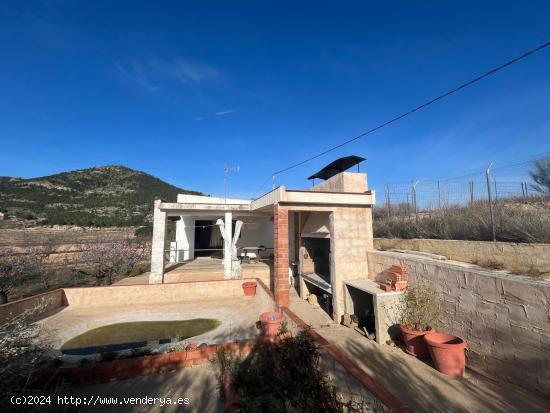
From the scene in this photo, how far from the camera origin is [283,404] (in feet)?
9.44

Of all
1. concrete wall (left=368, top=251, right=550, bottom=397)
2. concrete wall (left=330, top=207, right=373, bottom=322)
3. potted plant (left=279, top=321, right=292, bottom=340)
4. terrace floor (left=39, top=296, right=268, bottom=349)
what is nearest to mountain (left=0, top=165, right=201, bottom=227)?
terrace floor (left=39, top=296, right=268, bottom=349)

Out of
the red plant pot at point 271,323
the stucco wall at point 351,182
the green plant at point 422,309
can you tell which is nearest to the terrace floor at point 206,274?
the red plant pot at point 271,323

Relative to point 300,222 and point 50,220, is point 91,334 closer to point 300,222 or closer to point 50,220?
point 300,222

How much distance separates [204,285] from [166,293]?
1503mm

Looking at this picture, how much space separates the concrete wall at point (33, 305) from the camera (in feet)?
23.9

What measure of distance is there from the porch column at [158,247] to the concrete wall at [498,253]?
10403 millimetres

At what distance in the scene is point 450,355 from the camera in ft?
16.2

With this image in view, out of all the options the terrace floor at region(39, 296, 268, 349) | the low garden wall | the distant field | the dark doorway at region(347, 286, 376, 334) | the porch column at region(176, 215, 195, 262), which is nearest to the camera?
the terrace floor at region(39, 296, 268, 349)

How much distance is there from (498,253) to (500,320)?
7.11ft

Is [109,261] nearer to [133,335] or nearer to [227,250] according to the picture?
[227,250]

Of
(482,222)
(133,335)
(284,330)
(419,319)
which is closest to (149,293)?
(133,335)

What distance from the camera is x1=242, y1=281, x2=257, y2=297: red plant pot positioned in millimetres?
10336

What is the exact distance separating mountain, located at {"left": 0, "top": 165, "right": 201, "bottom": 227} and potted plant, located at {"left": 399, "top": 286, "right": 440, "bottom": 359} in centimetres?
3656

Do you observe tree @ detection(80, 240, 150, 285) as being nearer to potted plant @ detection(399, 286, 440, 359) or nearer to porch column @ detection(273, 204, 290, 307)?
porch column @ detection(273, 204, 290, 307)
